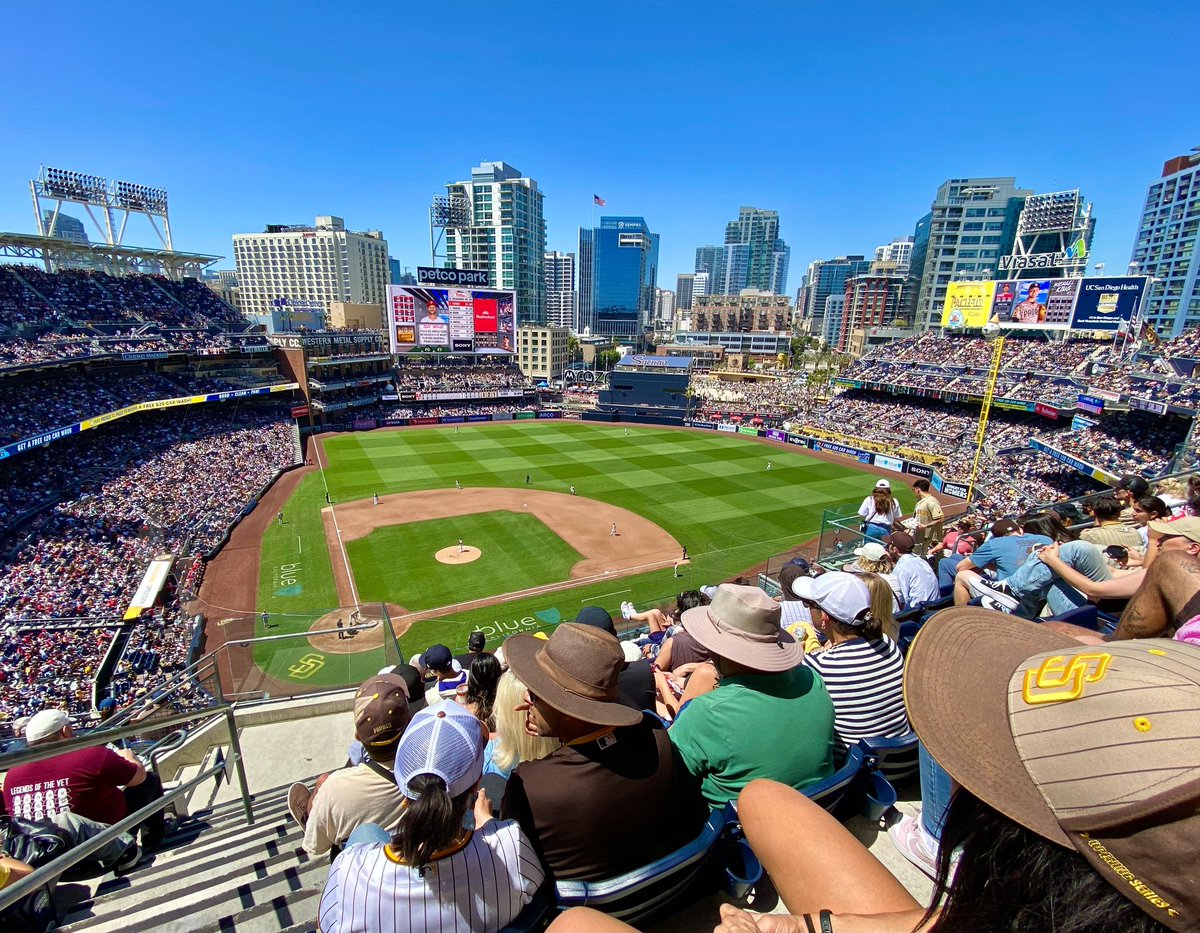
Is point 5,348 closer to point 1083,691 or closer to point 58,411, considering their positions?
point 58,411

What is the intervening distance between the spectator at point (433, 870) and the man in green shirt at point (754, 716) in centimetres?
116

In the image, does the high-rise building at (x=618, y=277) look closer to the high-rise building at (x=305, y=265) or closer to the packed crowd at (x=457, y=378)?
the high-rise building at (x=305, y=265)

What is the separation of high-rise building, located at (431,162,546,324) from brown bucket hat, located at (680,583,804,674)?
106 metres

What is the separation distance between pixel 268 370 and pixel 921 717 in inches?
2206

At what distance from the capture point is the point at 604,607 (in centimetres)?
1795

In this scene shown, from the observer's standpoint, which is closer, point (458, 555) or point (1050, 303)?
point (458, 555)

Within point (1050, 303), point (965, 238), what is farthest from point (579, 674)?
point (965, 238)

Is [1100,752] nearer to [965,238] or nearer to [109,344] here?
[109,344]

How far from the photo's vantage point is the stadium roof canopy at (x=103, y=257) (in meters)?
37.0

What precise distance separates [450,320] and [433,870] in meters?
58.9

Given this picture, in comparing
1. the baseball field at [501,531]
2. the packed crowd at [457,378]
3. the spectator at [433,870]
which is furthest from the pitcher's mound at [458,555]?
the packed crowd at [457,378]

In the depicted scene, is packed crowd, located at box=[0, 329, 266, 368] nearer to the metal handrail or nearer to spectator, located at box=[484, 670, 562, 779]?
the metal handrail

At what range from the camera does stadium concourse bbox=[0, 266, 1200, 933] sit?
334cm

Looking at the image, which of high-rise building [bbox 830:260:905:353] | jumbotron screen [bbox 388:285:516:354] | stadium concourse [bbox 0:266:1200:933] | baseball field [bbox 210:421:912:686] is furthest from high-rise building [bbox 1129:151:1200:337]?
jumbotron screen [bbox 388:285:516:354]
